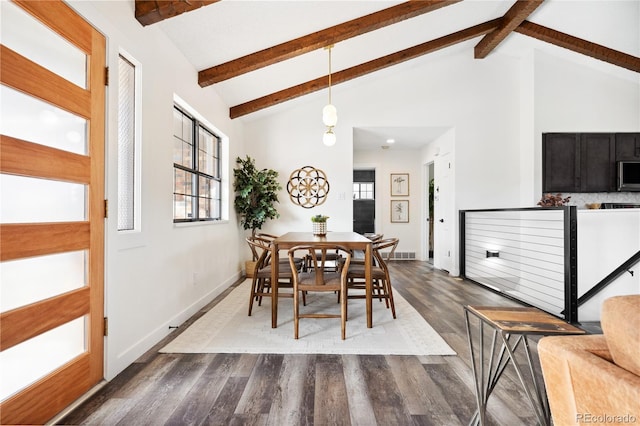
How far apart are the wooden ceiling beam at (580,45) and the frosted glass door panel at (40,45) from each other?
552 cm

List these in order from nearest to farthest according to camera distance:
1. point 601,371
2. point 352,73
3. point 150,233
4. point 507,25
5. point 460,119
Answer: point 601,371 → point 150,233 → point 507,25 → point 352,73 → point 460,119

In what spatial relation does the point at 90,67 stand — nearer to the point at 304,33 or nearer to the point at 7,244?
the point at 7,244

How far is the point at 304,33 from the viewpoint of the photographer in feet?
10.9

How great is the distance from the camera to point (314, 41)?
11.0 feet

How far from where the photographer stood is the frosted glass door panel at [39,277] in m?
1.29

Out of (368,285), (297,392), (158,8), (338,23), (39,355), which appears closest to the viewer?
(39,355)

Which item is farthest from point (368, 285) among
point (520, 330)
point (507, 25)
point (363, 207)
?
point (363, 207)

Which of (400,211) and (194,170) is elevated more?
(194,170)

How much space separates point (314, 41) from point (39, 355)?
348 centimetres

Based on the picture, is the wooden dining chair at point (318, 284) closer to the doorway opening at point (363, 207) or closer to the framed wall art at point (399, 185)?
the framed wall art at point (399, 185)

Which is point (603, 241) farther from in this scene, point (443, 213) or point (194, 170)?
point (194, 170)

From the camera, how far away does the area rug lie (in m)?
2.24

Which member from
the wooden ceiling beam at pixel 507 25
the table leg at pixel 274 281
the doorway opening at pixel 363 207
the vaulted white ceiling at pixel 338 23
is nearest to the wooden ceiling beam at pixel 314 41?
the vaulted white ceiling at pixel 338 23

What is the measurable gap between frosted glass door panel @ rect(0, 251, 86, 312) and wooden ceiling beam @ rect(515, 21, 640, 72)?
601 centimetres
